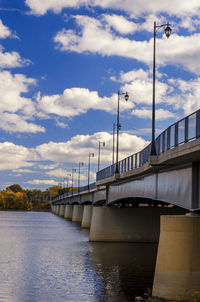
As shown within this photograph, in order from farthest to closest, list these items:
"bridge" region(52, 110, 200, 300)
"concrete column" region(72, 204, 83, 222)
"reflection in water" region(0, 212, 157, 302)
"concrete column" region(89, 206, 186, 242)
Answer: "concrete column" region(72, 204, 83, 222), "concrete column" region(89, 206, 186, 242), "reflection in water" region(0, 212, 157, 302), "bridge" region(52, 110, 200, 300)

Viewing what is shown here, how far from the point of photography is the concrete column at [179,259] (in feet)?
66.5

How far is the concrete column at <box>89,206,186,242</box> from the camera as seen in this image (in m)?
51.9

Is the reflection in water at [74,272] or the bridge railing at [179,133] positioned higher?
the bridge railing at [179,133]

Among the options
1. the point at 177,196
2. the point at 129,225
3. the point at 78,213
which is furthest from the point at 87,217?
the point at 177,196

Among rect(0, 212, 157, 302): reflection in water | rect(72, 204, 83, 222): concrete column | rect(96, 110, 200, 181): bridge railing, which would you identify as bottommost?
rect(0, 212, 157, 302): reflection in water

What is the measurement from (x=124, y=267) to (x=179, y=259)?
45.2 ft

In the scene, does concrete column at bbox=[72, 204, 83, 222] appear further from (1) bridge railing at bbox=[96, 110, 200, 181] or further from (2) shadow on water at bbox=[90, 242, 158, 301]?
Result: (1) bridge railing at bbox=[96, 110, 200, 181]

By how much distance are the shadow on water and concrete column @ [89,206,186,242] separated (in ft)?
4.78

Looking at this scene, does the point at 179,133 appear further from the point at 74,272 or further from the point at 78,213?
the point at 78,213

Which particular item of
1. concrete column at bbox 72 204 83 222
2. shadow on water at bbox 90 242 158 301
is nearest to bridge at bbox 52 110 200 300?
shadow on water at bbox 90 242 158 301

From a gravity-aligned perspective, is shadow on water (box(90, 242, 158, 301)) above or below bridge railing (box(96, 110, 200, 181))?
below

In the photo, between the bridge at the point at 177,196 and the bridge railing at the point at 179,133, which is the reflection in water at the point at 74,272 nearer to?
the bridge at the point at 177,196

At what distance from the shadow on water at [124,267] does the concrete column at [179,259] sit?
3.09 m

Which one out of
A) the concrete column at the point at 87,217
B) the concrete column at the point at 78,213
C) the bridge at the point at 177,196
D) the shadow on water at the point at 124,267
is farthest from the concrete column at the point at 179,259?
the concrete column at the point at 78,213
